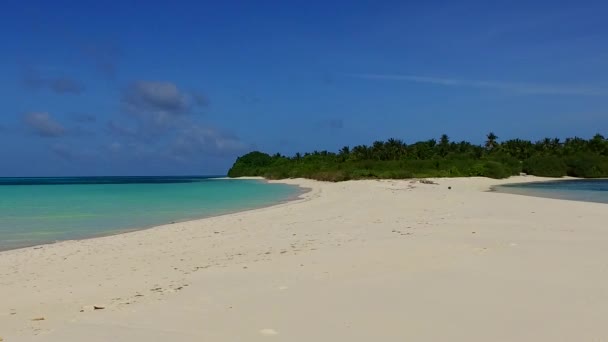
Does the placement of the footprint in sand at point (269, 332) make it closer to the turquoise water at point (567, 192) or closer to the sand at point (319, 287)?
the sand at point (319, 287)

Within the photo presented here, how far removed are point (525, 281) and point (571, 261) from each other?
6.55 feet

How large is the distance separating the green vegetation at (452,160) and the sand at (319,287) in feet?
190

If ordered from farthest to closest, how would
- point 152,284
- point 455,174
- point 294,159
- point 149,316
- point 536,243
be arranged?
1. point 294,159
2. point 455,174
3. point 536,243
4. point 152,284
5. point 149,316

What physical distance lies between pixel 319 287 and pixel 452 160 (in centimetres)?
7870

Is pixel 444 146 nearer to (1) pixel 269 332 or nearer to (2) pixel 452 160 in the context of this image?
(2) pixel 452 160

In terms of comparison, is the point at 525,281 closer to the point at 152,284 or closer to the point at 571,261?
the point at 571,261

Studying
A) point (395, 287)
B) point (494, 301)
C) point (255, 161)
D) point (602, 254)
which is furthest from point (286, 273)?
point (255, 161)

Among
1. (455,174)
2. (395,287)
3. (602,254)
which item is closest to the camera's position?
(395,287)

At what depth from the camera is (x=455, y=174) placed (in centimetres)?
7481

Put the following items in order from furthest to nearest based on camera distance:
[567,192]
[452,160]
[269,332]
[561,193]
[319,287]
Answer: [452,160], [567,192], [561,193], [319,287], [269,332]

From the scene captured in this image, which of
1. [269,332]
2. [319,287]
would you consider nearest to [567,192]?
[319,287]

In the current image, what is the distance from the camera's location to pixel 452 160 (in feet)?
268

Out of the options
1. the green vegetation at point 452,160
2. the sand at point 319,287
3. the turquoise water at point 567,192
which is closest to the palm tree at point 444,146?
the green vegetation at point 452,160

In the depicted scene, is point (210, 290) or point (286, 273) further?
point (286, 273)
